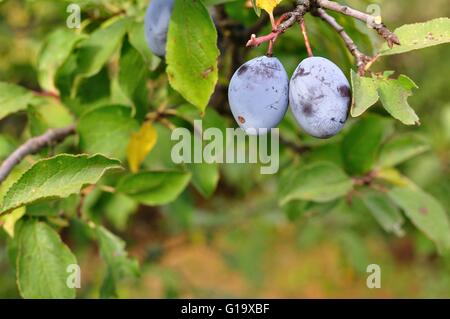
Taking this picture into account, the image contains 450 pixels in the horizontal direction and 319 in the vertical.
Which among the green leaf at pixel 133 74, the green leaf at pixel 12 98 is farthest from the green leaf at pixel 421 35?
the green leaf at pixel 12 98

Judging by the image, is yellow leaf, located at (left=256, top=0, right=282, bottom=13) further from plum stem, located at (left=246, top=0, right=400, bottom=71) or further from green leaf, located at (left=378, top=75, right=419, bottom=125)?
green leaf, located at (left=378, top=75, right=419, bottom=125)

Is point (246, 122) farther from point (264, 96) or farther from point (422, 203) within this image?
point (422, 203)

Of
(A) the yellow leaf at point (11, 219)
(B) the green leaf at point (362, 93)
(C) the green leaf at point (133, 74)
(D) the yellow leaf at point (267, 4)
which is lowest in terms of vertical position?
(A) the yellow leaf at point (11, 219)

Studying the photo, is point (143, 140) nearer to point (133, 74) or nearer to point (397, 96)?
point (133, 74)

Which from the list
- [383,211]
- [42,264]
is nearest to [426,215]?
[383,211]

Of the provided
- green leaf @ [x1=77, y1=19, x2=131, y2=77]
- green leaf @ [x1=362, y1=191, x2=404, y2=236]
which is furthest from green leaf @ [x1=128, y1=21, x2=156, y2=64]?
green leaf @ [x1=362, y1=191, x2=404, y2=236]

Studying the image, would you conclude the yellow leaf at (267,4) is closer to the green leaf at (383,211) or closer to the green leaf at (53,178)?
the green leaf at (53,178)
